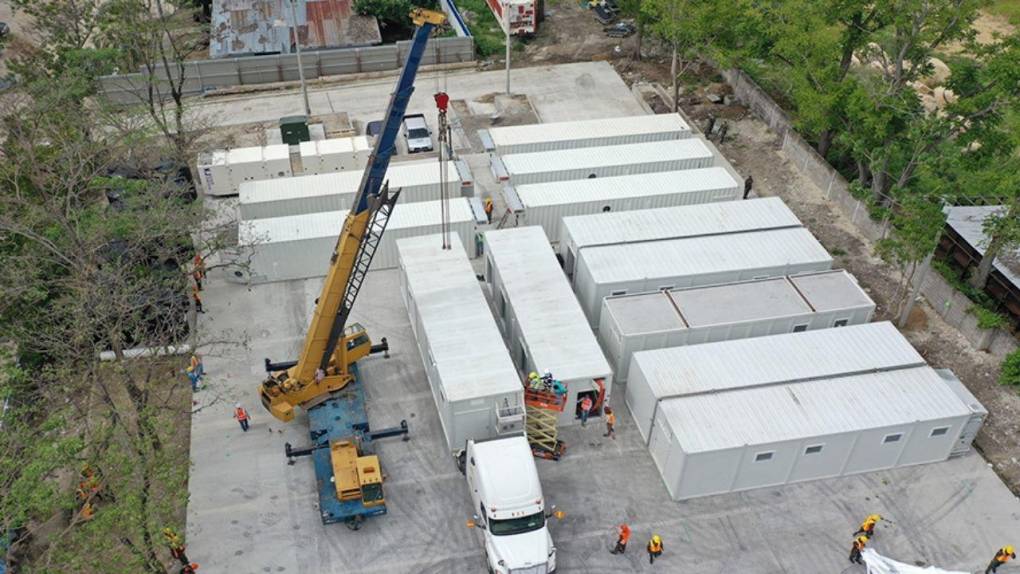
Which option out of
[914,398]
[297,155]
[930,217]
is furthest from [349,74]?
[914,398]

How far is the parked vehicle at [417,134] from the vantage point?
4453 centimetres

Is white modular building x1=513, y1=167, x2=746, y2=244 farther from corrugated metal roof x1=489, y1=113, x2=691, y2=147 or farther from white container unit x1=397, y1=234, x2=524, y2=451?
white container unit x1=397, y1=234, x2=524, y2=451

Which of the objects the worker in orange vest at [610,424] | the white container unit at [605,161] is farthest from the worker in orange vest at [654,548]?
the white container unit at [605,161]

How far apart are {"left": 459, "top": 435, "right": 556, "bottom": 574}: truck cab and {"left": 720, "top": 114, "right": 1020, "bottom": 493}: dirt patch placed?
16687mm

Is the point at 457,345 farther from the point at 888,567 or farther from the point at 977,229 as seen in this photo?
the point at 977,229

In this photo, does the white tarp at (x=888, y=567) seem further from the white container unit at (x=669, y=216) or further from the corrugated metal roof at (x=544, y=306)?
the white container unit at (x=669, y=216)

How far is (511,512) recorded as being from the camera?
78.1ft

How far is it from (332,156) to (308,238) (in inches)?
337

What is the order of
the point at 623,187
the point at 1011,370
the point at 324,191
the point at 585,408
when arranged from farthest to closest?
the point at 623,187 → the point at 324,191 → the point at 1011,370 → the point at 585,408

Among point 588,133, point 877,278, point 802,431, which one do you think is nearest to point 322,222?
point 588,133

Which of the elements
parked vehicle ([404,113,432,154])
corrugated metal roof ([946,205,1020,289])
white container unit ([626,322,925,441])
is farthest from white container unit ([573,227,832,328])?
parked vehicle ([404,113,432,154])

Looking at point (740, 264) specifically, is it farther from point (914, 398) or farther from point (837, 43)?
point (837, 43)

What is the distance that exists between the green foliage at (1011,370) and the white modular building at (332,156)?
98.1 ft

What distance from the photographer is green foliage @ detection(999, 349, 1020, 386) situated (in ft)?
101
